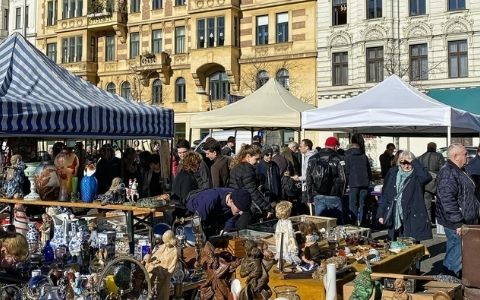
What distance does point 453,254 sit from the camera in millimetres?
6363

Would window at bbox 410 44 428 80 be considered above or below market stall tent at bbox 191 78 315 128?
above

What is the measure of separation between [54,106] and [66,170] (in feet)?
4.19

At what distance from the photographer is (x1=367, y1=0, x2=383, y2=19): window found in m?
25.7

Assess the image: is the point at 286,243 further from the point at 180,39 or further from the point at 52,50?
the point at 52,50

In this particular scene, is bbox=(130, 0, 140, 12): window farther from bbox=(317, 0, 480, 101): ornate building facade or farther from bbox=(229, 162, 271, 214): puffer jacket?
bbox=(229, 162, 271, 214): puffer jacket

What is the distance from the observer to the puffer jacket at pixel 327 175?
29.3 feet

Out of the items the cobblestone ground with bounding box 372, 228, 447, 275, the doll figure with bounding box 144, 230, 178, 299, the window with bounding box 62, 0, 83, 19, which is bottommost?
the cobblestone ground with bounding box 372, 228, 447, 275

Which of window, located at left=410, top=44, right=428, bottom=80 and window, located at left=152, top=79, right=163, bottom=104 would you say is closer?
window, located at left=410, top=44, right=428, bottom=80

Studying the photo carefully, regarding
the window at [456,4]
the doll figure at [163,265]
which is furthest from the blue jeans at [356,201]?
the window at [456,4]

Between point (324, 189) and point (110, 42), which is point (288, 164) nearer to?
point (324, 189)

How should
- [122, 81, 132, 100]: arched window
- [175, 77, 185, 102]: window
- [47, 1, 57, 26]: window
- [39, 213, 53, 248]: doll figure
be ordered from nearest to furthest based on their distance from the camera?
[39, 213, 53, 248]: doll figure → [175, 77, 185, 102]: window → [122, 81, 132, 100]: arched window → [47, 1, 57, 26]: window

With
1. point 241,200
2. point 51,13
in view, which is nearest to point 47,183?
point 241,200

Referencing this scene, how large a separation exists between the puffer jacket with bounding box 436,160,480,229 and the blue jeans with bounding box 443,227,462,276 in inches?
7.6

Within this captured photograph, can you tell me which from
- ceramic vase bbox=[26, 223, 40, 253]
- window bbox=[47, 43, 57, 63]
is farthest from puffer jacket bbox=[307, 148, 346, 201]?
window bbox=[47, 43, 57, 63]
